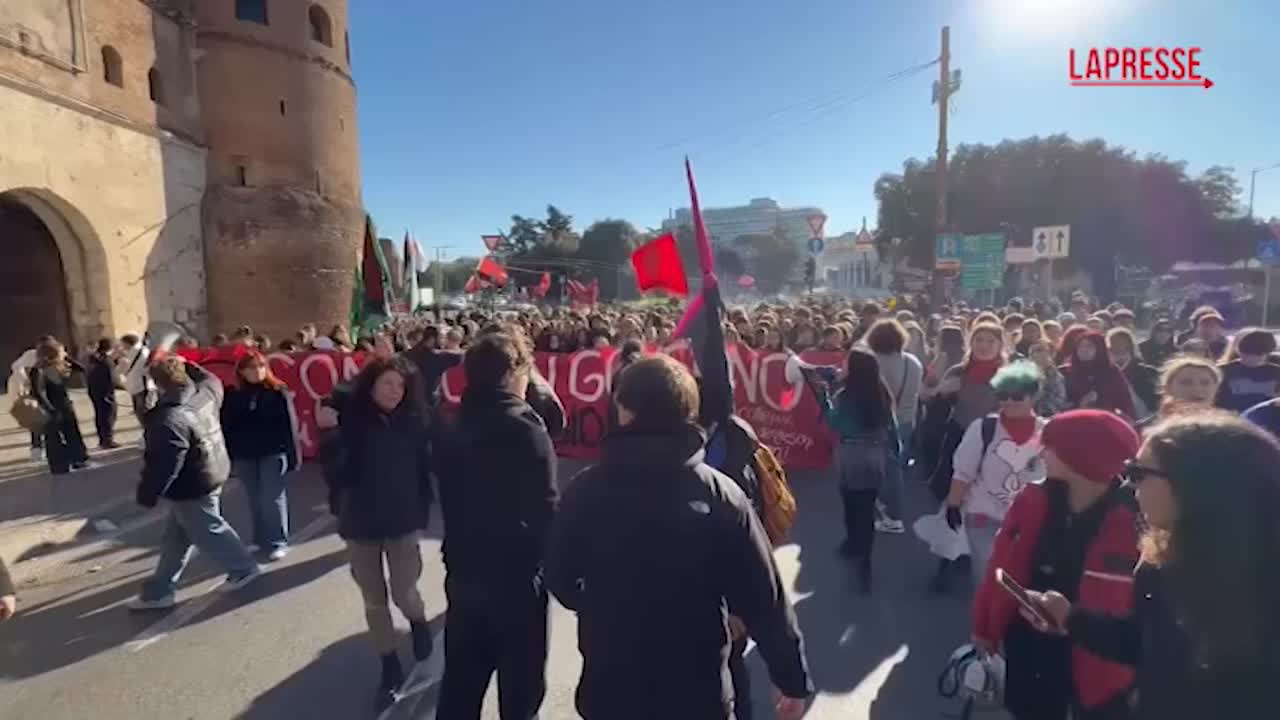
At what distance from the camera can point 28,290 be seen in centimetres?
1609

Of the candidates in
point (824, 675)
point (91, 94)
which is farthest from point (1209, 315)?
point (91, 94)

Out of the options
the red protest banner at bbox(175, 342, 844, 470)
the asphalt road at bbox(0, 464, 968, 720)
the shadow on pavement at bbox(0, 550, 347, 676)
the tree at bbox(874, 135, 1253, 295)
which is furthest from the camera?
the tree at bbox(874, 135, 1253, 295)

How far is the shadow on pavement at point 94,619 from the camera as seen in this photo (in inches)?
157

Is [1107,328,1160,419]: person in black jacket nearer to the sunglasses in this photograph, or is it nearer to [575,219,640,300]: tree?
the sunglasses

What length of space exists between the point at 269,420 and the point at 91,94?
1455cm

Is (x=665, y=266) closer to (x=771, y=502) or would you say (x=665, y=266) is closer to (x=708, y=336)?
(x=708, y=336)

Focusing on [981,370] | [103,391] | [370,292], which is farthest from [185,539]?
[103,391]

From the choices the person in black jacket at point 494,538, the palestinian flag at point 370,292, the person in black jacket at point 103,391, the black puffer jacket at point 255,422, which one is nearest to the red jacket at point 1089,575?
the person in black jacket at point 494,538

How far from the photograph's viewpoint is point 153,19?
17062 millimetres

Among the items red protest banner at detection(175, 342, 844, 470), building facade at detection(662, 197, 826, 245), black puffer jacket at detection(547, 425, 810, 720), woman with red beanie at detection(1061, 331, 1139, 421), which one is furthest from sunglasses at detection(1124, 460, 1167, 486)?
building facade at detection(662, 197, 826, 245)

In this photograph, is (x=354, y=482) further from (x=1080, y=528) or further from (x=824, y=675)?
(x=1080, y=528)

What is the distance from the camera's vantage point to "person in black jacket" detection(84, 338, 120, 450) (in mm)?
9141

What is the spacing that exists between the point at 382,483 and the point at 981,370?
4180mm

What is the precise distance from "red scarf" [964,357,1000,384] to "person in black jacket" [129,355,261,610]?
5.30 metres
